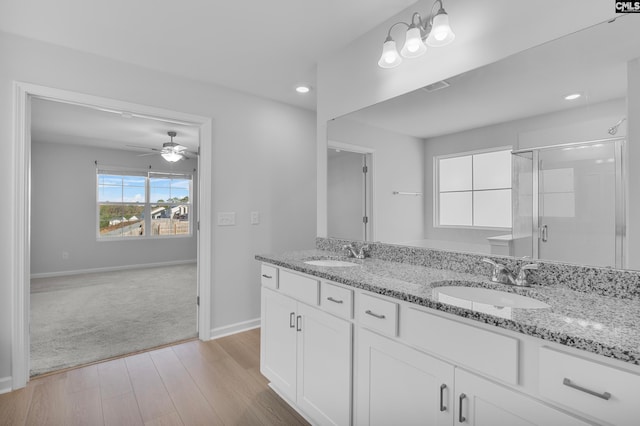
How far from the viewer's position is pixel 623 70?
1.18 m

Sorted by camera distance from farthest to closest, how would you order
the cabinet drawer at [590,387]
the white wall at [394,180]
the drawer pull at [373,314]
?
1. the white wall at [394,180]
2. the drawer pull at [373,314]
3. the cabinet drawer at [590,387]

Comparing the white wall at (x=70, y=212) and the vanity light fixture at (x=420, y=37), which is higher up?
the vanity light fixture at (x=420, y=37)

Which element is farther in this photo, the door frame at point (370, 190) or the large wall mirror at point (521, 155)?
the door frame at point (370, 190)

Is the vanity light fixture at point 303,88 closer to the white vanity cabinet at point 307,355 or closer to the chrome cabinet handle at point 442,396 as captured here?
the white vanity cabinet at point 307,355

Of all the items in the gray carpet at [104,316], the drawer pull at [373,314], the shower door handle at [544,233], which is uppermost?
the shower door handle at [544,233]

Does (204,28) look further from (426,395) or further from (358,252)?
(426,395)

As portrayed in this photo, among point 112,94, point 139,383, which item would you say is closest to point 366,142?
point 112,94

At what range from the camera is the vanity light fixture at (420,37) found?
61.4 inches

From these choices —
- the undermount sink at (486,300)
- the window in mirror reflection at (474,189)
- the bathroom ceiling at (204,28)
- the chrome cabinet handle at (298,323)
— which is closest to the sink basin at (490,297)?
the undermount sink at (486,300)

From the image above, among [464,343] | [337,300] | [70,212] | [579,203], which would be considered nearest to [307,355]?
[337,300]

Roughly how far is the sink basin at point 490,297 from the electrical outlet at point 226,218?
2176 millimetres

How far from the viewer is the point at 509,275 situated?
4.49 ft

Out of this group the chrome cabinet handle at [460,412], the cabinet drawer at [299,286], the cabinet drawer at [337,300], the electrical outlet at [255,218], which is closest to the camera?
the chrome cabinet handle at [460,412]

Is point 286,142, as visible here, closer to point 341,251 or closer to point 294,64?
point 294,64
